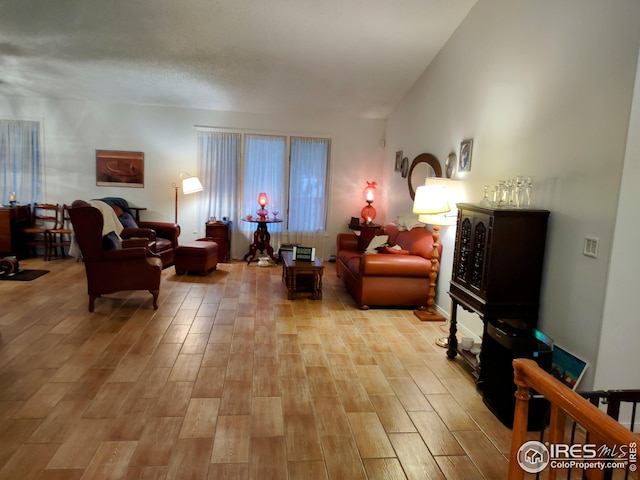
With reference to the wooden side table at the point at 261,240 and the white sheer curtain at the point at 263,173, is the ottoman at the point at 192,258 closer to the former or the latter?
the wooden side table at the point at 261,240

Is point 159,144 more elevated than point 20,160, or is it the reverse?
point 159,144

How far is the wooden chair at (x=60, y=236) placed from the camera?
6.79m

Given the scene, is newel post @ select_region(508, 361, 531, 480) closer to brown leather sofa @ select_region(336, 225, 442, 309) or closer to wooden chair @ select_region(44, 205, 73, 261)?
brown leather sofa @ select_region(336, 225, 442, 309)

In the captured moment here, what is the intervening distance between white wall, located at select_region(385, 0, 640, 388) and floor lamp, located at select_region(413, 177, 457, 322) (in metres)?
0.29

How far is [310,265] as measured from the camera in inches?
207

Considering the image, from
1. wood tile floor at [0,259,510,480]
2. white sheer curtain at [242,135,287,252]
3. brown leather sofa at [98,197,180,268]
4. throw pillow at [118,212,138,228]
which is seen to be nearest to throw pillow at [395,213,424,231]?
wood tile floor at [0,259,510,480]

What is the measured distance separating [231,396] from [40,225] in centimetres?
601

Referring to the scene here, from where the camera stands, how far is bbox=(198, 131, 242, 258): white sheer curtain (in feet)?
24.2

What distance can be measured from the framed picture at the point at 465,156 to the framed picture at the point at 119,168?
17.2 ft

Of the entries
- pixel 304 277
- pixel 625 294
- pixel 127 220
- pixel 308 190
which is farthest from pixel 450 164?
pixel 127 220

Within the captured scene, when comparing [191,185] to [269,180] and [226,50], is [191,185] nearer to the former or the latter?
[269,180]

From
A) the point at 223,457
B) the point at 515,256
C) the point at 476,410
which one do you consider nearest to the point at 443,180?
the point at 515,256

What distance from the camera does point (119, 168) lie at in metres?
7.23

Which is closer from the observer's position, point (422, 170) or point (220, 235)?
point (422, 170)
